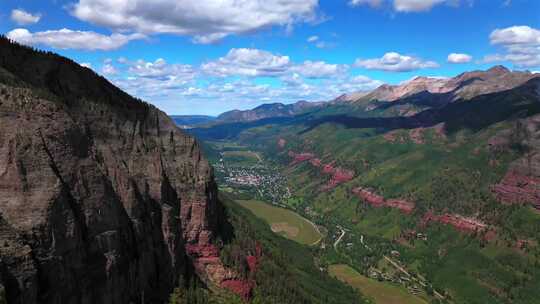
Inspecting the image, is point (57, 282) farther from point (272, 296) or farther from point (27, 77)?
point (272, 296)

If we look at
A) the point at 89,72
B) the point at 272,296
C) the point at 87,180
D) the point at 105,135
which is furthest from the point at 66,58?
the point at 272,296

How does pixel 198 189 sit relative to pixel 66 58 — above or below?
below

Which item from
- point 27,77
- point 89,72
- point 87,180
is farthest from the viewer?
point 89,72

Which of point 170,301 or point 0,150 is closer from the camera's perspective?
point 0,150

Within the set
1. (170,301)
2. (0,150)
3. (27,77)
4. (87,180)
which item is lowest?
(170,301)

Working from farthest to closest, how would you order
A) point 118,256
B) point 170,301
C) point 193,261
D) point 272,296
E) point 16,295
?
point 272,296 → point 193,261 → point 170,301 → point 118,256 → point 16,295

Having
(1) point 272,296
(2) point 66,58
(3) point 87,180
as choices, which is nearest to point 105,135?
(2) point 66,58
